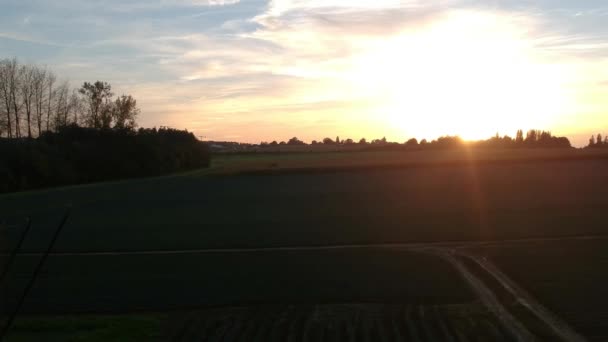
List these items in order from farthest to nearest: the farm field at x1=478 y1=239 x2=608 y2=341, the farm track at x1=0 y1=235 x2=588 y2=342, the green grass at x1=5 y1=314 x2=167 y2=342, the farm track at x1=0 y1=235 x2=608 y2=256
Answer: the farm track at x1=0 y1=235 x2=608 y2=256
the farm field at x1=478 y1=239 x2=608 y2=341
the green grass at x1=5 y1=314 x2=167 y2=342
the farm track at x1=0 y1=235 x2=588 y2=342

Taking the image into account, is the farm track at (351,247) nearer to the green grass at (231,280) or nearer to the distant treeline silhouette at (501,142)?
the green grass at (231,280)

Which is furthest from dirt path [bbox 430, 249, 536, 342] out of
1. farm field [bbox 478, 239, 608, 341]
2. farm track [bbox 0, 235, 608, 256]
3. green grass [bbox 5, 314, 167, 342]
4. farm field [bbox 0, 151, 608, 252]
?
green grass [bbox 5, 314, 167, 342]

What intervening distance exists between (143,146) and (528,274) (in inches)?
2372

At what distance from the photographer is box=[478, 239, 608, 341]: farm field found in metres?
15.5

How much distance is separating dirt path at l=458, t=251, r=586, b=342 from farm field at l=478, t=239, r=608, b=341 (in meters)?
0.18

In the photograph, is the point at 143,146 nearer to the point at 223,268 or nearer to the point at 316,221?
the point at 316,221

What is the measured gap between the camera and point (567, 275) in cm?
2020

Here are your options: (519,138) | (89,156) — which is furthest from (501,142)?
(89,156)

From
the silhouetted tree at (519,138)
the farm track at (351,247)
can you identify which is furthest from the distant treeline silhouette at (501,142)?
the farm track at (351,247)

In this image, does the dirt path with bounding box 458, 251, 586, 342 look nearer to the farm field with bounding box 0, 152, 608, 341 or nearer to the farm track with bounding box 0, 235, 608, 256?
the farm field with bounding box 0, 152, 608, 341

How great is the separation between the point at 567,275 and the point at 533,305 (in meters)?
4.05

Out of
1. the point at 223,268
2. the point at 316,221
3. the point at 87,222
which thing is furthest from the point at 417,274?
the point at 87,222

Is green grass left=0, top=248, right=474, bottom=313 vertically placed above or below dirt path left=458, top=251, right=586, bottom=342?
below

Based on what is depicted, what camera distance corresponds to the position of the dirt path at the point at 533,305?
14.1 metres
